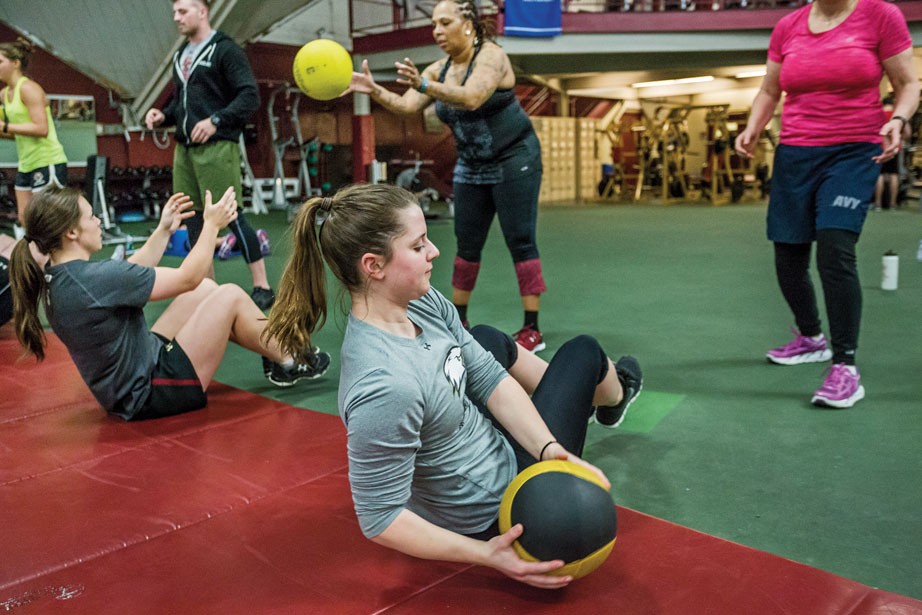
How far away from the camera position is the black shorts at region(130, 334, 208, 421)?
102 inches

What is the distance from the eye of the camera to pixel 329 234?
1455 millimetres

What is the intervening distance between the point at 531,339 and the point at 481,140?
0.88 meters

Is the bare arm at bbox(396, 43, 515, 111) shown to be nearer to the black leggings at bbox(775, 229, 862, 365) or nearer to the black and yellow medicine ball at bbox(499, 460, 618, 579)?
the black leggings at bbox(775, 229, 862, 365)

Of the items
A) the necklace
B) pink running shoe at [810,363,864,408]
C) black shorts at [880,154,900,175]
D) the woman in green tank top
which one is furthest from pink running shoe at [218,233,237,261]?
black shorts at [880,154,900,175]

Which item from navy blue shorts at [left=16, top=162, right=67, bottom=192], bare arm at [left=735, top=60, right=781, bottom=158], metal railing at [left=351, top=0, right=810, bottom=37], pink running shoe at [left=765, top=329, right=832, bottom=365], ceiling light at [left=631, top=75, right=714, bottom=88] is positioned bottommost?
pink running shoe at [left=765, top=329, right=832, bottom=365]

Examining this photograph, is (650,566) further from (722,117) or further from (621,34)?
(722,117)

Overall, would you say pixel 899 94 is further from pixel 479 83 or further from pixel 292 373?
pixel 292 373

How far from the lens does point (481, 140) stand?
3.29 m

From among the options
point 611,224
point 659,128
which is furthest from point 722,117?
point 611,224

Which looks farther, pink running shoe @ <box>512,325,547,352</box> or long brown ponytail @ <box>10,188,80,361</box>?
pink running shoe @ <box>512,325,547,352</box>

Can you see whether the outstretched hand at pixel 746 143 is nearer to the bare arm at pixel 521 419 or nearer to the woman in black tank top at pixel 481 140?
the woman in black tank top at pixel 481 140

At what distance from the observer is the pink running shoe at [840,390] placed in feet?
8.35

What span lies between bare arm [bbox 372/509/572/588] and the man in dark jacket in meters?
2.97

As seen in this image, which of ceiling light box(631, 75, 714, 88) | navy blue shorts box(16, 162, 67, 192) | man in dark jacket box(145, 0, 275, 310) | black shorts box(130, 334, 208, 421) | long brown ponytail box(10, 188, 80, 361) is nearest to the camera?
long brown ponytail box(10, 188, 80, 361)
